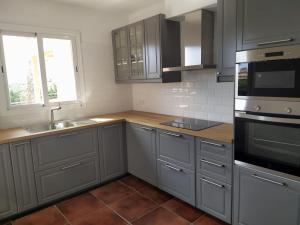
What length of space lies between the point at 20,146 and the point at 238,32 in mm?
2370

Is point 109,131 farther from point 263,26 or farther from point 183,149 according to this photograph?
point 263,26

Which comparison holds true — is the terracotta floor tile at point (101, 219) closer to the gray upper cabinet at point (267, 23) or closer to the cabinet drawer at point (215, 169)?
the cabinet drawer at point (215, 169)

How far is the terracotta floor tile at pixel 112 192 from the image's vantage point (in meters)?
2.72

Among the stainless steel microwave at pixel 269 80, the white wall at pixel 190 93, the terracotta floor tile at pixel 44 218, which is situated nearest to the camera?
the stainless steel microwave at pixel 269 80

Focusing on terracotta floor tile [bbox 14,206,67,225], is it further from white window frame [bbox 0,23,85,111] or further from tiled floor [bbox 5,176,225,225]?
white window frame [bbox 0,23,85,111]

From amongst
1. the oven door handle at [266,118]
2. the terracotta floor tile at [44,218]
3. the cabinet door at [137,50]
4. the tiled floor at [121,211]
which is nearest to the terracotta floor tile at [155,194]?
the tiled floor at [121,211]

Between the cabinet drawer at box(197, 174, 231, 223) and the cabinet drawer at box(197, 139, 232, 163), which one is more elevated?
the cabinet drawer at box(197, 139, 232, 163)

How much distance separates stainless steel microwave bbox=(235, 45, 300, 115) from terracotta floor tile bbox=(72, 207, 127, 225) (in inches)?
64.8

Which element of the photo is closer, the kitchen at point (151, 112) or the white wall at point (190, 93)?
the kitchen at point (151, 112)

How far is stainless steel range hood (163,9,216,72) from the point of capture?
2.42 metres

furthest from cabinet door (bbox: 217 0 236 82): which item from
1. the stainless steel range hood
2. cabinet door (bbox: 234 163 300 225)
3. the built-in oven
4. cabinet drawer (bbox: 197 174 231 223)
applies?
cabinet drawer (bbox: 197 174 231 223)

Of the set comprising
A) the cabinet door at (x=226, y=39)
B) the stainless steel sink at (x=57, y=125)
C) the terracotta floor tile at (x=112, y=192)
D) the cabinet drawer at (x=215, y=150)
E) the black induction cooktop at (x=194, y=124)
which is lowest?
the terracotta floor tile at (x=112, y=192)

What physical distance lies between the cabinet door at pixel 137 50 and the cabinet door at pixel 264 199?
1.89 meters

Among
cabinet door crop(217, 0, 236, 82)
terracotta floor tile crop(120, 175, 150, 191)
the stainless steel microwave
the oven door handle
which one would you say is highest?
cabinet door crop(217, 0, 236, 82)
